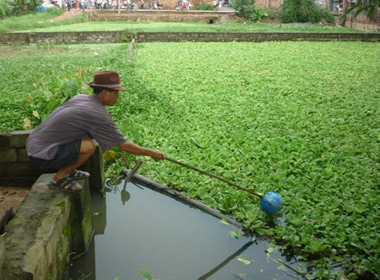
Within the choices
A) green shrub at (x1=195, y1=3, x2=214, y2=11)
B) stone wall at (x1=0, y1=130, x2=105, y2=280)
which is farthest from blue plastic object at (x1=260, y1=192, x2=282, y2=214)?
green shrub at (x1=195, y1=3, x2=214, y2=11)

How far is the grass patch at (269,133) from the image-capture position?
3814 millimetres

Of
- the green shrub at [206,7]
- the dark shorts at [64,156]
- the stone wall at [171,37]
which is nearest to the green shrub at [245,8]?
the green shrub at [206,7]

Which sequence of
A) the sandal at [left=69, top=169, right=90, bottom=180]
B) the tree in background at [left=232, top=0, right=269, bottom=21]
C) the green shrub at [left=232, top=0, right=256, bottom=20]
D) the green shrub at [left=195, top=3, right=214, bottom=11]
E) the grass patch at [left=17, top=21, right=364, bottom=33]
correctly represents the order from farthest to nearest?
the green shrub at [left=195, top=3, right=214, bottom=11] → the green shrub at [left=232, top=0, right=256, bottom=20] → the tree in background at [left=232, top=0, right=269, bottom=21] → the grass patch at [left=17, top=21, right=364, bottom=33] → the sandal at [left=69, top=169, right=90, bottom=180]

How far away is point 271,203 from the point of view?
3.90 meters

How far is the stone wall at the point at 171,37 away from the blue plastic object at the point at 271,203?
52.9ft

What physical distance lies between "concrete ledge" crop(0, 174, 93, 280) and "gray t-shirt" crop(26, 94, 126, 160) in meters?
0.39

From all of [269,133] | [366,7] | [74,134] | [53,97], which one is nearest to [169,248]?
[74,134]

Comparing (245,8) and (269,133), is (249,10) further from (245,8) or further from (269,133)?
(269,133)

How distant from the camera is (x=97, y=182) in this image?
4.59m

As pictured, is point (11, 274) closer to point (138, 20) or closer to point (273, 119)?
point (273, 119)

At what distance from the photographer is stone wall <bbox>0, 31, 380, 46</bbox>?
17.9 m

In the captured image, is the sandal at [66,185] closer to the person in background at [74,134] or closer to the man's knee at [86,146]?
the person in background at [74,134]

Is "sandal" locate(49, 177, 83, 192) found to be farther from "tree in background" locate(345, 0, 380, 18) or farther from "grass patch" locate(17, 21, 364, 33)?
"grass patch" locate(17, 21, 364, 33)

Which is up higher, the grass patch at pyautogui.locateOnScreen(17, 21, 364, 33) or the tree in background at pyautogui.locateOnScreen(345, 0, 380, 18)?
the grass patch at pyautogui.locateOnScreen(17, 21, 364, 33)
